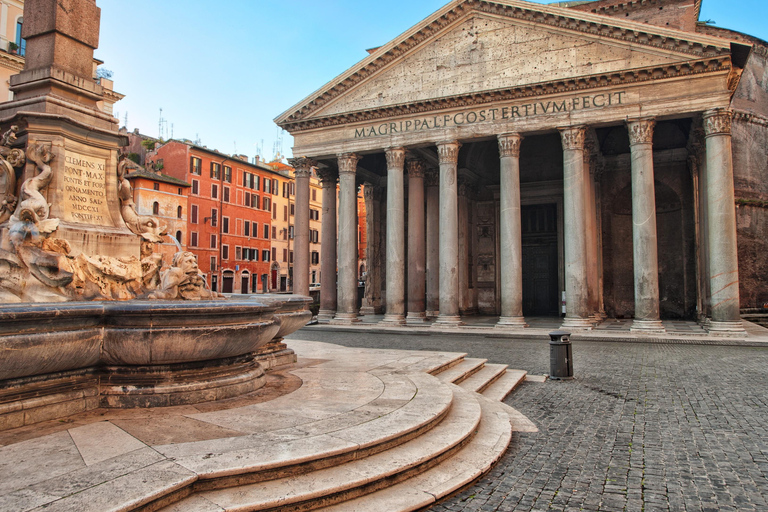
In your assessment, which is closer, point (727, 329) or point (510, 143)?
point (727, 329)

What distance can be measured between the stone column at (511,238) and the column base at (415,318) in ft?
11.6

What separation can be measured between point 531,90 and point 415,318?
9708 millimetres

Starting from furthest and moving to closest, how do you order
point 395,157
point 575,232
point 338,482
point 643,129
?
point 395,157
point 575,232
point 643,129
point 338,482

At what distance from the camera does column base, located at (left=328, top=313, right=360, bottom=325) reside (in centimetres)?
2131

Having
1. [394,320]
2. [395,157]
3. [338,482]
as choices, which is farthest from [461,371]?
[395,157]

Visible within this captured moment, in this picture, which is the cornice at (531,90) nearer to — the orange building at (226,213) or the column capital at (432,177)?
the column capital at (432,177)

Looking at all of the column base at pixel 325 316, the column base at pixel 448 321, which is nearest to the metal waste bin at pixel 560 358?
the column base at pixel 448 321

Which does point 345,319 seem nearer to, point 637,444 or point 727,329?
point 727,329

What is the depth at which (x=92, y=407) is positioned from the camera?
4590mm

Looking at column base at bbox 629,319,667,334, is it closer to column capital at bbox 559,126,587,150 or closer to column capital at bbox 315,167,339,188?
column capital at bbox 559,126,587,150

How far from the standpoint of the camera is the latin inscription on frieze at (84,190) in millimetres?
5703

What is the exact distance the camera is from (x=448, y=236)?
19703 mm

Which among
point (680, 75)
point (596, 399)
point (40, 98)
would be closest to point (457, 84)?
point (680, 75)

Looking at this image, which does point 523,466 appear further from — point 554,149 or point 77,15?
point 554,149
